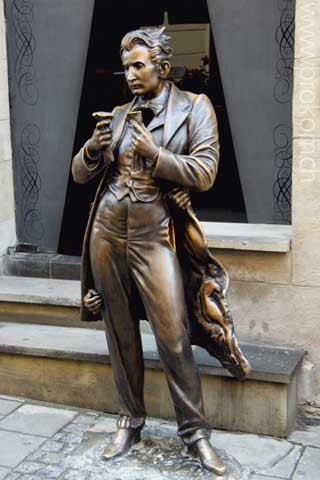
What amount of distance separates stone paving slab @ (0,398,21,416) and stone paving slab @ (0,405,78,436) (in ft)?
0.17

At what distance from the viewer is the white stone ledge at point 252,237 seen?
5547 millimetres

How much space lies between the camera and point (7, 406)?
18.9 feet

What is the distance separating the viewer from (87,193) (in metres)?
7.41

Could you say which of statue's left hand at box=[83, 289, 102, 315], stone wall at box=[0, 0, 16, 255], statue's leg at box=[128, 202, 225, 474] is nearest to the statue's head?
statue's leg at box=[128, 202, 225, 474]

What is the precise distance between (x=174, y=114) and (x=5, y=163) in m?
3.09

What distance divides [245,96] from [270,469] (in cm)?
295

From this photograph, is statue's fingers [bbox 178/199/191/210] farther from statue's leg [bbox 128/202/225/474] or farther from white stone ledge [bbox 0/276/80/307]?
white stone ledge [bbox 0/276/80/307]

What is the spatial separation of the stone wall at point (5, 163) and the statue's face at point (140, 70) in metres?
2.90

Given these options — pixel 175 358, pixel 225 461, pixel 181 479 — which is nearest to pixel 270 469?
pixel 225 461

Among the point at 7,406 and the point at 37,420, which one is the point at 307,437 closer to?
the point at 37,420

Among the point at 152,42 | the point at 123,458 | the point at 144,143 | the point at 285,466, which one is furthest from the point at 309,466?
the point at 152,42

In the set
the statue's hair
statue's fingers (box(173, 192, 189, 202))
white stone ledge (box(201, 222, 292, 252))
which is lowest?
white stone ledge (box(201, 222, 292, 252))

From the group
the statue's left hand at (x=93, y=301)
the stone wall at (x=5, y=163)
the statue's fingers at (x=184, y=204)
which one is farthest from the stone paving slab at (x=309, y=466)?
the stone wall at (x=5, y=163)

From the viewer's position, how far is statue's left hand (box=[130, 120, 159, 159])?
13.6 ft
